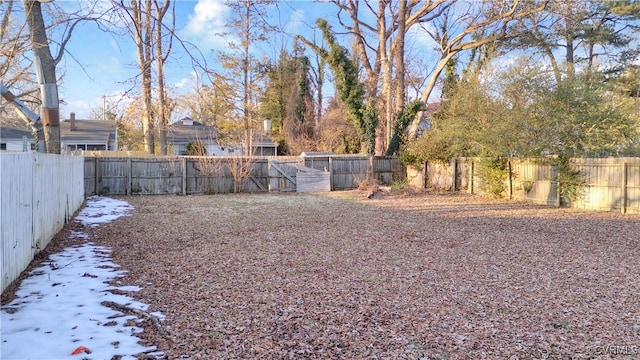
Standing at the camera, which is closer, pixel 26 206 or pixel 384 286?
pixel 384 286

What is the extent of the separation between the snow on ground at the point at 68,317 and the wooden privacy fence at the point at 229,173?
11.2m

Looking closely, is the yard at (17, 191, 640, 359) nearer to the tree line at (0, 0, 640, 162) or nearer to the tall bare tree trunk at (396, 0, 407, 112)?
→ the tree line at (0, 0, 640, 162)

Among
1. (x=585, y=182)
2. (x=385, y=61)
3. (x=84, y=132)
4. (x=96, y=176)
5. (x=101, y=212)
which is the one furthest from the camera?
(x=84, y=132)

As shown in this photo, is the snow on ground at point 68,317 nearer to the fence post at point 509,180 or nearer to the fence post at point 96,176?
the fence post at point 96,176

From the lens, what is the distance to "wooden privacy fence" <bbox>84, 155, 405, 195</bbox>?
15797 mm

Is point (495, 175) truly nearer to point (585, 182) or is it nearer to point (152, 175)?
point (585, 182)

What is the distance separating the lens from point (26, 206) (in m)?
4.80

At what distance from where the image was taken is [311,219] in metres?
9.84

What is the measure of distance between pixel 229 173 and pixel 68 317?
13914mm

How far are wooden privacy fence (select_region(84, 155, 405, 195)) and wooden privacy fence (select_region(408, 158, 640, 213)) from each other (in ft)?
14.2

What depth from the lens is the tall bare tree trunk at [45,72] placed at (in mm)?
7247

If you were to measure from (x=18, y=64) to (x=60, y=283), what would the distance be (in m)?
9.17

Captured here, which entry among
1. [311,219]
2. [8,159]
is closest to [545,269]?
[311,219]

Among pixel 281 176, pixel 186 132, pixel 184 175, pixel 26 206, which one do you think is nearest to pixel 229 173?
pixel 184 175
